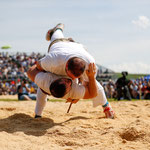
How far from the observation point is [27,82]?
1620cm

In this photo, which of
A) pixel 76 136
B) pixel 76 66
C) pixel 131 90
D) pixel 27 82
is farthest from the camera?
pixel 27 82

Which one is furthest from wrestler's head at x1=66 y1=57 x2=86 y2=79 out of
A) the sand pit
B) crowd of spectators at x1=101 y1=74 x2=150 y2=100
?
crowd of spectators at x1=101 y1=74 x2=150 y2=100

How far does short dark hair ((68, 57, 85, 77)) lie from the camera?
3.57 m

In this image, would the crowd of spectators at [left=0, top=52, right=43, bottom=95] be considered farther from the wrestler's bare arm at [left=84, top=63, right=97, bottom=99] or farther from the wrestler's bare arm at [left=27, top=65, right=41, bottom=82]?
the wrestler's bare arm at [left=84, top=63, right=97, bottom=99]

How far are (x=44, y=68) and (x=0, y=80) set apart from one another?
1761 cm

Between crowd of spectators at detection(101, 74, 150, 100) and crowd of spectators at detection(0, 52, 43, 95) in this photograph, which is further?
crowd of spectators at detection(0, 52, 43, 95)

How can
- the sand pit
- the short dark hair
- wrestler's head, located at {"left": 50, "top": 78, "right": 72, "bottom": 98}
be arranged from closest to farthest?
the sand pit < wrestler's head, located at {"left": 50, "top": 78, "right": 72, "bottom": 98} < the short dark hair

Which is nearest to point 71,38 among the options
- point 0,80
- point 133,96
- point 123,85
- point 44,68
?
point 44,68

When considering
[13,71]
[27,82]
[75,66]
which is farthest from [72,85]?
[13,71]

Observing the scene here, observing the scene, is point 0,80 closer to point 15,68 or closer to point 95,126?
point 15,68

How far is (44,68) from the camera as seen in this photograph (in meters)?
4.04

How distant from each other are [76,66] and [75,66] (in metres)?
0.01

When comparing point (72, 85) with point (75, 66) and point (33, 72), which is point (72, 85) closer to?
point (75, 66)

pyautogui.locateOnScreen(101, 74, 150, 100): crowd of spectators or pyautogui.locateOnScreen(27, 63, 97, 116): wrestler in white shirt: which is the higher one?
pyautogui.locateOnScreen(27, 63, 97, 116): wrestler in white shirt
